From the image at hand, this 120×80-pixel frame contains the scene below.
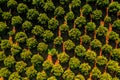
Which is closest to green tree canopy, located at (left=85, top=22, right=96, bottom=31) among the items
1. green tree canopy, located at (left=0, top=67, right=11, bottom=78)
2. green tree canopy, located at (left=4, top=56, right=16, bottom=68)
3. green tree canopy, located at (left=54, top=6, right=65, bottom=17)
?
green tree canopy, located at (left=54, top=6, right=65, bottom=17)

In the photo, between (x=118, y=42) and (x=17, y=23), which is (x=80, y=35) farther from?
(x=17, y=23)

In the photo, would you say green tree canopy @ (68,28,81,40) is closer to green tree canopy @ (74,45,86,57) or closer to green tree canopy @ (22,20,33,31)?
green tree canopy @ (74,45,86,57)

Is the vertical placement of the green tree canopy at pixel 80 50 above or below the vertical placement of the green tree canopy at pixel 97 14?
below

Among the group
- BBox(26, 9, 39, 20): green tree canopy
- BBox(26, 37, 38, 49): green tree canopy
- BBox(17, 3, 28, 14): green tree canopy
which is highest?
BBox(17, 3, 28, 14): green tree canopy

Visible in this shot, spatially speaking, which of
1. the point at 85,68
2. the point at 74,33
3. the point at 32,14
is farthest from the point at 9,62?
the point at 85,68

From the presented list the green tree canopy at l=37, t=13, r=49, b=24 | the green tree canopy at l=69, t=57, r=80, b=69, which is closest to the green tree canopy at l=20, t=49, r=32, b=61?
the green tree canopy at l=37, t=13, r=49, b=24

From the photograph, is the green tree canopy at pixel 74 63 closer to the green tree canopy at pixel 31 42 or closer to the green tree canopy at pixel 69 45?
the green tree canopy at pixel 69 45

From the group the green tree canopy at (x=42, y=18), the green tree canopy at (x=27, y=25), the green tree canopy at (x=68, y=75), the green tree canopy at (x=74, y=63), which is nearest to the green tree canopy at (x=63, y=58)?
the green tree canopy at (x=74, y=63)

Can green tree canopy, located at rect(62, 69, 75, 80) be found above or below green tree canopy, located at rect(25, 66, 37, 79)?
below

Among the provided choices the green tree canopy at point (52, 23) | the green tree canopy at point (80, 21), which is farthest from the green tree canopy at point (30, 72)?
the green tree canopy at point (80, 21)

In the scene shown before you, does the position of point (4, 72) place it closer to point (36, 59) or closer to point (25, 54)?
point (25, 54)

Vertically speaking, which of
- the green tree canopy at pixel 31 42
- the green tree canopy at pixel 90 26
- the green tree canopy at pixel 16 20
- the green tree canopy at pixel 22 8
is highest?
the green tree canopy at pixel 22 8
